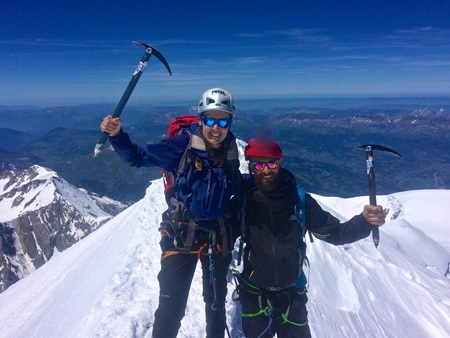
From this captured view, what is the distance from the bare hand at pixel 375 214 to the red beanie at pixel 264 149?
1870mm

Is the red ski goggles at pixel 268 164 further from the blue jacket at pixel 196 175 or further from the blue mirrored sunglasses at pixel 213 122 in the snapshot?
the blue mirrored sunglasses at pixel 213 122

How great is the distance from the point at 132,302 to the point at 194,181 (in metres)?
4.50

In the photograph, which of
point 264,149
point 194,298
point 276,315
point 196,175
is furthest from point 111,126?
point 194,298

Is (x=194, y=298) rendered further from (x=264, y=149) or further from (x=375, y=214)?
(x=375, y=214)

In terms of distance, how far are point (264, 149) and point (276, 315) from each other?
10.2 ft

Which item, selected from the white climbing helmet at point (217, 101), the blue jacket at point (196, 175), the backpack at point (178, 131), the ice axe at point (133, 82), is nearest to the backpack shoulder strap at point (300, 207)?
the blue jacket at point (196, 175)

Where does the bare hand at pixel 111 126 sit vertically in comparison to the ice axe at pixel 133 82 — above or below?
below

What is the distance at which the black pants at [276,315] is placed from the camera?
479 centimetres

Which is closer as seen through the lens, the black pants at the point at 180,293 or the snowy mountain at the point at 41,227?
the black pants at the point at 180,293

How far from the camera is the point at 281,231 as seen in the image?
4852 mm

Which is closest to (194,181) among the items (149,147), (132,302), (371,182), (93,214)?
(149,147)

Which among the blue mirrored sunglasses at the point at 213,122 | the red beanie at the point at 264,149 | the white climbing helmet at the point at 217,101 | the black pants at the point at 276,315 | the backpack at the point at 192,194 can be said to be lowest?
the black pants at the point at 276,315

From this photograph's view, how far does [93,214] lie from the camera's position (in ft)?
627

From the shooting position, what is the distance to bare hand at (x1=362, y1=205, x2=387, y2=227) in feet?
15.3
